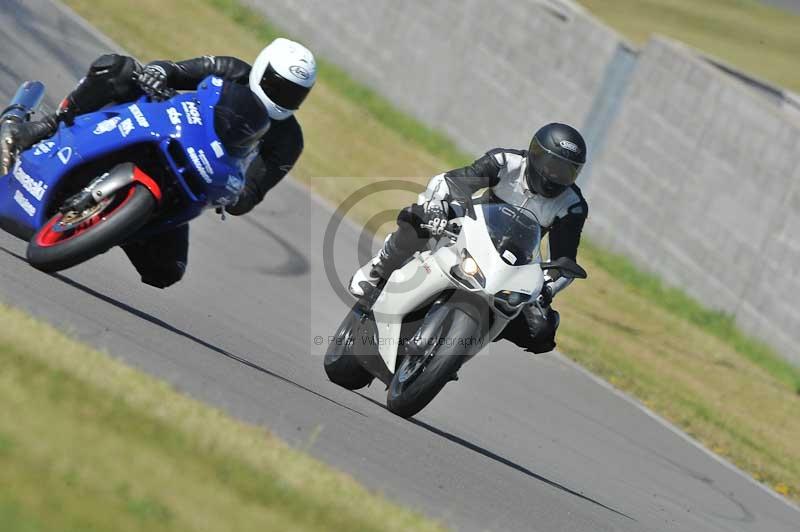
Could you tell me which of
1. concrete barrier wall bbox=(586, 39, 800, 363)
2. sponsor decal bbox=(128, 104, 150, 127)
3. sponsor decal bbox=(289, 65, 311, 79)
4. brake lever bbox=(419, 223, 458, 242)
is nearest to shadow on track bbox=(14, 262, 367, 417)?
sponsor decal bbox=(128, 104, 150, 127)

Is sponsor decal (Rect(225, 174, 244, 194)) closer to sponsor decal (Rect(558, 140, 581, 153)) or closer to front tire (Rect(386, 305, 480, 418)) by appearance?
front tire (Rect(386, 305, 480, 418))

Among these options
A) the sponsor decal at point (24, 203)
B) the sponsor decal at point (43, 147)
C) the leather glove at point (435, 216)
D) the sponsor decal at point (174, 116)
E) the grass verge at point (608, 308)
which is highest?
the sponsor decal at point (174, 116)

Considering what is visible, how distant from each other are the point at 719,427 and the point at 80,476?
8.40m

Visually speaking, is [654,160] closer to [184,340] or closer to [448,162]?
[448,162]

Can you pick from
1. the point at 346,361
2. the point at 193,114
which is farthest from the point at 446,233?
the point at 193,114

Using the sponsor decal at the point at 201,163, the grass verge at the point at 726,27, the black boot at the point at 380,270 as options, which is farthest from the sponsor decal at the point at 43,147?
the grass verge at the point at 726,27

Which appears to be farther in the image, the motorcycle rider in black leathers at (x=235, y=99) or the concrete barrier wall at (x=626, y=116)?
the concrete barrier wall at (x=626, y=116)

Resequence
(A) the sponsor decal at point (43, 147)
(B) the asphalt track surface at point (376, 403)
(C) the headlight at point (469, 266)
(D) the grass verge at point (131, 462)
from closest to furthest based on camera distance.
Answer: (D) the grass verge at point (131, 462) → (B) the asphalt track surface at point (376, 403) → (C) the headlight at point (469, 266) → (A) the sponsor decal at point (43, 147)

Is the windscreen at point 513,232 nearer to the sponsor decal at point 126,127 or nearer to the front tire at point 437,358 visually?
the front tire at point 437,358

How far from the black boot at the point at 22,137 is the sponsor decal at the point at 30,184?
5.5 inches

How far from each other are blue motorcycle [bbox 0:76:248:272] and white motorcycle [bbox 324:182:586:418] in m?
1.15

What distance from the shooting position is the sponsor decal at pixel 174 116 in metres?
6.90

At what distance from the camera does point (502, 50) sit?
1859 cm

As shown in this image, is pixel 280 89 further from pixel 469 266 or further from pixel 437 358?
pixel 437 358
